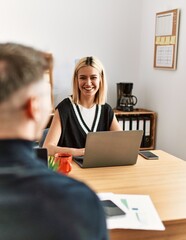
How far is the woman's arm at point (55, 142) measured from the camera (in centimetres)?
202

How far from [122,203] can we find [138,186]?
9.7 inches

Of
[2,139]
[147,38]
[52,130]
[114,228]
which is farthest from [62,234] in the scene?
[147,38]

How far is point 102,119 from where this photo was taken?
240 centimetres

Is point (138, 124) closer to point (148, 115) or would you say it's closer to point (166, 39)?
point (148, 115)

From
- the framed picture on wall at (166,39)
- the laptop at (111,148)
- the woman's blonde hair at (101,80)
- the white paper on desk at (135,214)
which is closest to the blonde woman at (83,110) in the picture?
the woman's blonde hair at (101,80)

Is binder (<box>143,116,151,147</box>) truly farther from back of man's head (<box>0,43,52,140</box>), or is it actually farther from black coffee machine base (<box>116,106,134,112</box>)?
back of man's head (<box>0,43,52,140</box>)

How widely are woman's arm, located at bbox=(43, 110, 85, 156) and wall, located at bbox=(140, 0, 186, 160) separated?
146 centimetres

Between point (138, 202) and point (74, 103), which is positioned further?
point (74, 103)

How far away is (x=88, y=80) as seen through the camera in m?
2.34

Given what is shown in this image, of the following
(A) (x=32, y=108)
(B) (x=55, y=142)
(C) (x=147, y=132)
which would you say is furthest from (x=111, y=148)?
(C) (x=147, y=132)

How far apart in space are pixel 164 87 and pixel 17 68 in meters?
3.05

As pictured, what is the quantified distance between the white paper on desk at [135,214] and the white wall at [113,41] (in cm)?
195

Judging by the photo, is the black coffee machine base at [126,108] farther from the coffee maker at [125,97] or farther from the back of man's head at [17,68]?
the back of man's head at [17,68]

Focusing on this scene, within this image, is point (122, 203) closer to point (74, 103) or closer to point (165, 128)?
point (74, 103)
